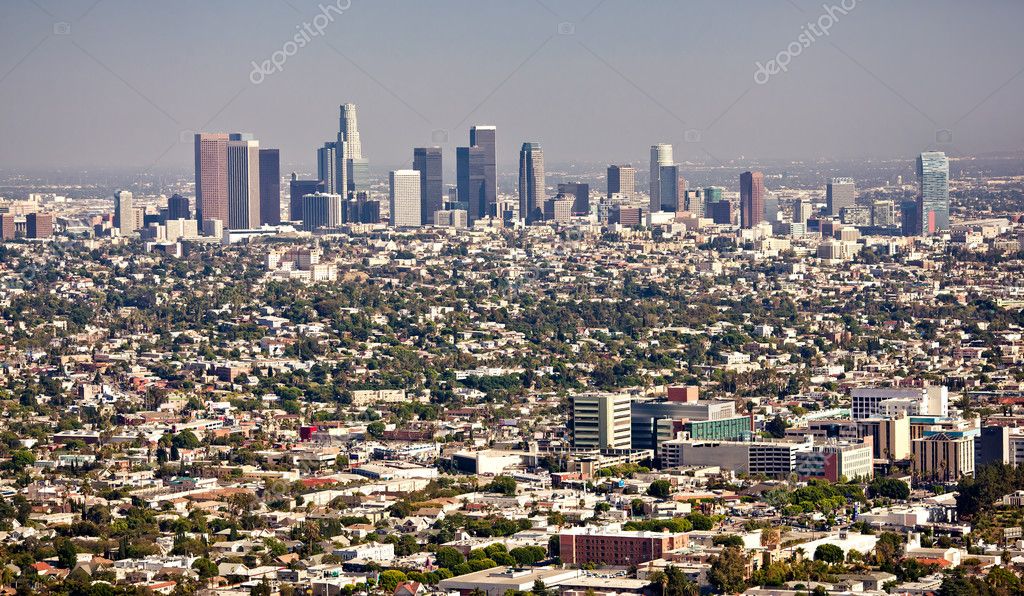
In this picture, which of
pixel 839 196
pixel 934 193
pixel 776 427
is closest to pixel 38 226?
pixel 934 193

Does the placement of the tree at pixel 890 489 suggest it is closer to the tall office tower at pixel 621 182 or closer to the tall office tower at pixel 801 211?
the tall office tower at pixel 801 211

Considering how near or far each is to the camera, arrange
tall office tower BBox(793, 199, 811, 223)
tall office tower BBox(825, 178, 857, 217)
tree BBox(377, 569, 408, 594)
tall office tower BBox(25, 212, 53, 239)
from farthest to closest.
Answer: tall office tower BBox(825, 178, 857, 217), tall office tower BBox(793, 199, 811, 223), tall office tower BBox(25, 212, 53, 239), tree BBox(377, 569, 408, 594)

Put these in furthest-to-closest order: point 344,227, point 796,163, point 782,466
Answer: point 796,163, point 344,227, point 782,466

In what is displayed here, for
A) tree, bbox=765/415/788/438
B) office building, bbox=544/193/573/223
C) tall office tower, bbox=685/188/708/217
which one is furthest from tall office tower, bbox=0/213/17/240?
tree, bbox=765/415/788/438

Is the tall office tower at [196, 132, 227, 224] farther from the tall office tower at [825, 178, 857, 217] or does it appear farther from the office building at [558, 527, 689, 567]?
the office building at [558, 527, 689, 567]

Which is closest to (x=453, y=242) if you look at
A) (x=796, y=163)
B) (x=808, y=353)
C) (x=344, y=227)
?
(x=344, y=227)

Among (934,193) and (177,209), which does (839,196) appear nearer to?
(934,193)

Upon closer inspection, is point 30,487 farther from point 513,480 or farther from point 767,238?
point 767,238
